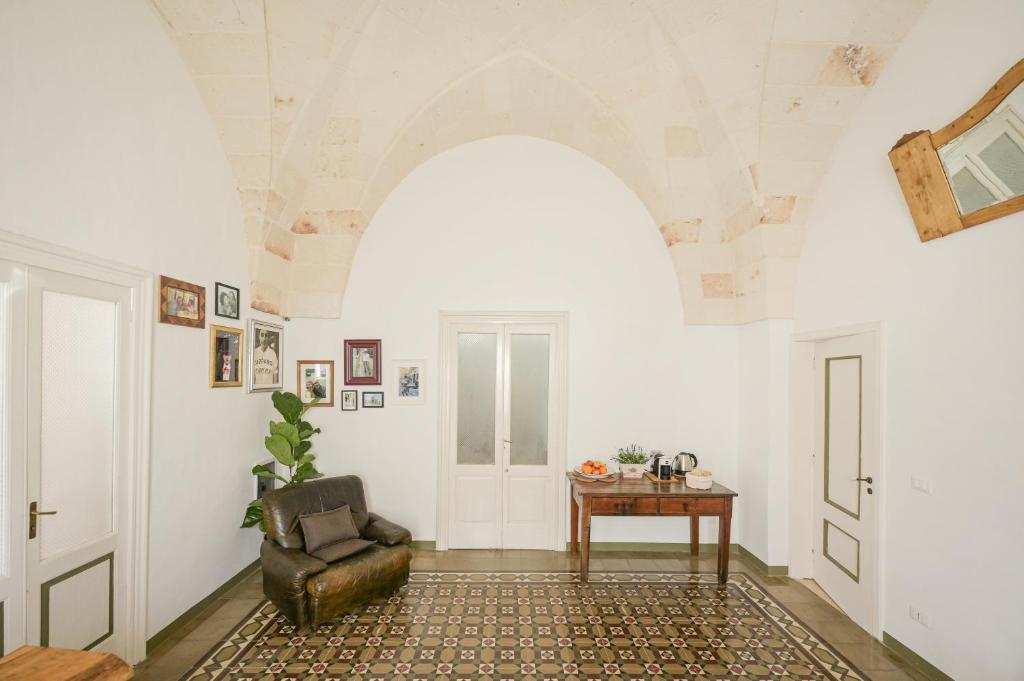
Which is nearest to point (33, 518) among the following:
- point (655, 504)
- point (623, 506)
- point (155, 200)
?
point (155, 200)

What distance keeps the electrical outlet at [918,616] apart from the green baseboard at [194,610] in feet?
16.3

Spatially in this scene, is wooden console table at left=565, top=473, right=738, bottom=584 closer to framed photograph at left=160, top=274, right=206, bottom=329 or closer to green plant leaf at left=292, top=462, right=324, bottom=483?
green plant leaf at left=292, top=462, right=324, bottom=483

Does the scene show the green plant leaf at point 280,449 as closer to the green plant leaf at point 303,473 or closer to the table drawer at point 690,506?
the green plant leaf at point 303,473

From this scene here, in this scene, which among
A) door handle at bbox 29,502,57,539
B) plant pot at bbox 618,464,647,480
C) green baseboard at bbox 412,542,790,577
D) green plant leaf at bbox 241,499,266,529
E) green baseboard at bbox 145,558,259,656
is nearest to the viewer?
door handle at bbox 29,502,57,539

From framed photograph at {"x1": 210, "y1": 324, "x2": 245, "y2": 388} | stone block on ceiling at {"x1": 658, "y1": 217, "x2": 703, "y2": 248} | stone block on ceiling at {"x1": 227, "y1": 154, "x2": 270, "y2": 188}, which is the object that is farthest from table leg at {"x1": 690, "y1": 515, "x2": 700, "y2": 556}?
stone block on ceiling at {"x1": 227, "y1": 154, "x2": 270, "y2": 188}

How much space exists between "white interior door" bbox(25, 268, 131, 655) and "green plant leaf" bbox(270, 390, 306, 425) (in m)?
1.49

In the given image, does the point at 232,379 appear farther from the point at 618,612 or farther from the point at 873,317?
the point at 873,317

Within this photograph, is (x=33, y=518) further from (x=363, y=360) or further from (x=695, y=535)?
(x=695, y=535)

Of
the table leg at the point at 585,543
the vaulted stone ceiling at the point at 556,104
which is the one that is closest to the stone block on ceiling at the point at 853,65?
the vaulted stone ceiling at the point at 556,104

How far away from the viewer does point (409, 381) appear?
17.1 ft

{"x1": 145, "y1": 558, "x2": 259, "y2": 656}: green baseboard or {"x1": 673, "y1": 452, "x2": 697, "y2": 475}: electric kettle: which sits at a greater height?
{"x1": 673, "y1": 452, "x2": 697, "y2": 475}: electric kettle

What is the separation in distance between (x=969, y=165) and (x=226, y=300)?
203 inches

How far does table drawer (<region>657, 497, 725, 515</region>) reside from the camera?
4465 millimetres

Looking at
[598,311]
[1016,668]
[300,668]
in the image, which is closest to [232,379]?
[300,668]
